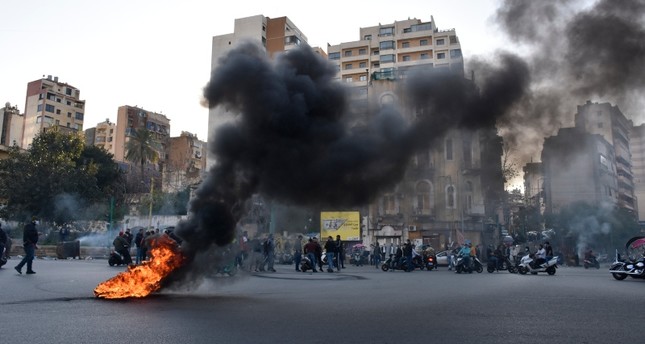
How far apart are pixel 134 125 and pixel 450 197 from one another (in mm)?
79014

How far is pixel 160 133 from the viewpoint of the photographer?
98.4m

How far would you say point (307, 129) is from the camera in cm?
1076

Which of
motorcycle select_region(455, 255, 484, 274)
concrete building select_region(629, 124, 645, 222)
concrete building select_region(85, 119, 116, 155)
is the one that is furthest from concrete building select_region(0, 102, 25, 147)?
concrete building select_region(629, 124, 645, 222)

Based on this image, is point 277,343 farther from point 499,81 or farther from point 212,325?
point 499,81

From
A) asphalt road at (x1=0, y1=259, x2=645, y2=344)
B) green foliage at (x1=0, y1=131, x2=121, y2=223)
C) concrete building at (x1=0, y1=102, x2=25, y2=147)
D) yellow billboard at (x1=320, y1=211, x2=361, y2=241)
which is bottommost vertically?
asphalt road at (x1=0, y1=259, x2=645, y2=344)

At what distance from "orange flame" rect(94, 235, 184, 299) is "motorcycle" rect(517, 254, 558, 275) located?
16.0 m

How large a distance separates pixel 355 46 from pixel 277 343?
265ft

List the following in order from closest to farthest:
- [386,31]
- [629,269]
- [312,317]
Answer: [312,317]
[629,269]
[386,31]

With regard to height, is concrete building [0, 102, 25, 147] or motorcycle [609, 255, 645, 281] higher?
concrete building [0, 102, 25, 147]

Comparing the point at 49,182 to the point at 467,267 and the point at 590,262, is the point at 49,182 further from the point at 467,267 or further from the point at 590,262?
the point at 590,262

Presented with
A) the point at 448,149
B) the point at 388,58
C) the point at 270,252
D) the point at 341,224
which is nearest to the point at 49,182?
the point at 341,224

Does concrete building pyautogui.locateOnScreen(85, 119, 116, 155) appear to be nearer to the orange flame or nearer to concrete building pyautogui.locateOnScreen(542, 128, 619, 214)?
concrete building pyautogui.locateOnScreen(542, 128, 619, 214)

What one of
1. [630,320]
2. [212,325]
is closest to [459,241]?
[630,320]

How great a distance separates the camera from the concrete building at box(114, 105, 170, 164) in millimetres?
93169
